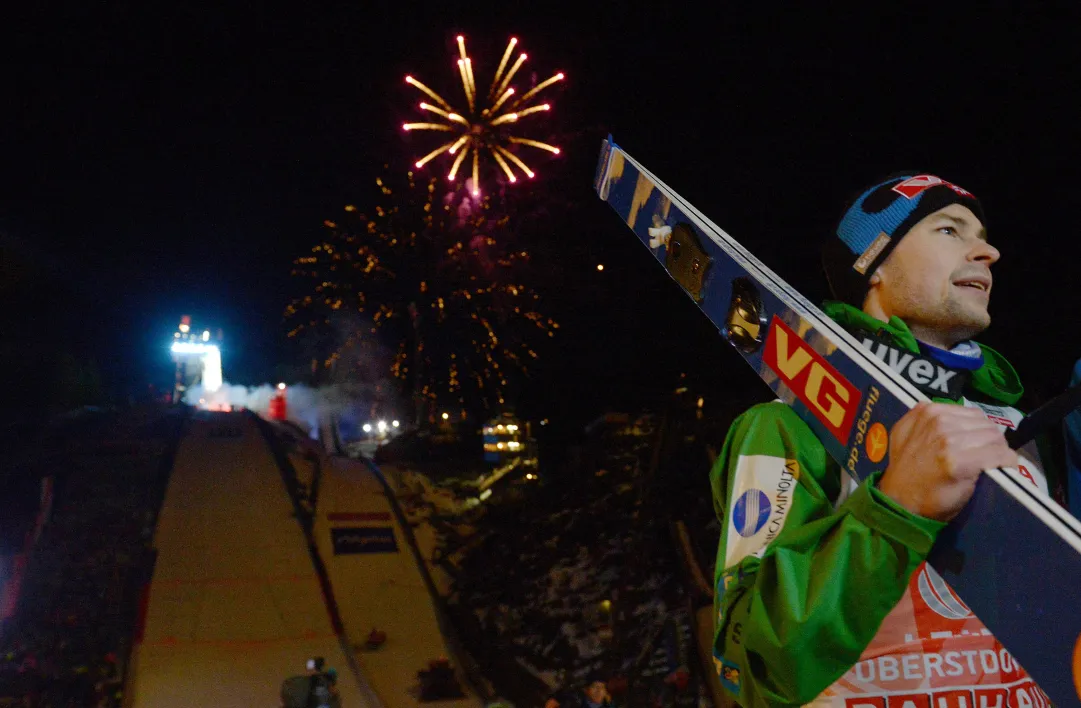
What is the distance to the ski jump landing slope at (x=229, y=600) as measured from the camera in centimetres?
1633

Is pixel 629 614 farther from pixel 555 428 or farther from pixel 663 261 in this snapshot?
pixel 663 261

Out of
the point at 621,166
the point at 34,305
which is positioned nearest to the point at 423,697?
the point at 621,166

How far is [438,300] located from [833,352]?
1488 inches

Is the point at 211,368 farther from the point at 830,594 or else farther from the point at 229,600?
the point at 830,594

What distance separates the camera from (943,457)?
1.28 metres

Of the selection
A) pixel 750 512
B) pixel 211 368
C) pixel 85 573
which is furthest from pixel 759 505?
pixel 211 368

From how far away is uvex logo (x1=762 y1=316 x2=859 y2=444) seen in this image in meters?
1.60

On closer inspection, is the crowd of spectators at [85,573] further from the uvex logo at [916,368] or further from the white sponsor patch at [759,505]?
the uvex logo at [916,368]

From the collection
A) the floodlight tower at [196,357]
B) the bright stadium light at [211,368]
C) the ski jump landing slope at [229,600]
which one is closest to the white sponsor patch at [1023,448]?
the ski jump landing slope at [229,600]

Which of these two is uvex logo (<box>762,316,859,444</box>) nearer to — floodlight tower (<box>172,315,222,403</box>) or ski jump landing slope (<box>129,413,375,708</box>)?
ski jump landing slope (<box>129,413,375,708</box>)

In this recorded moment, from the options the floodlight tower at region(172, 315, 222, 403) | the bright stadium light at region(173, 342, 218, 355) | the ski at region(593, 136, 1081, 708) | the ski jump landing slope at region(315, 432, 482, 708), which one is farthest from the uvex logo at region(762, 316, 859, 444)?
the bright stadium light at region(173, 342, 218, 355)

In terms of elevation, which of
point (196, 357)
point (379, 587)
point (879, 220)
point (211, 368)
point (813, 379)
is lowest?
point (379, 587)

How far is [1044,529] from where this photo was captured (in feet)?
3.61

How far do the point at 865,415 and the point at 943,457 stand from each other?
0.26 m
